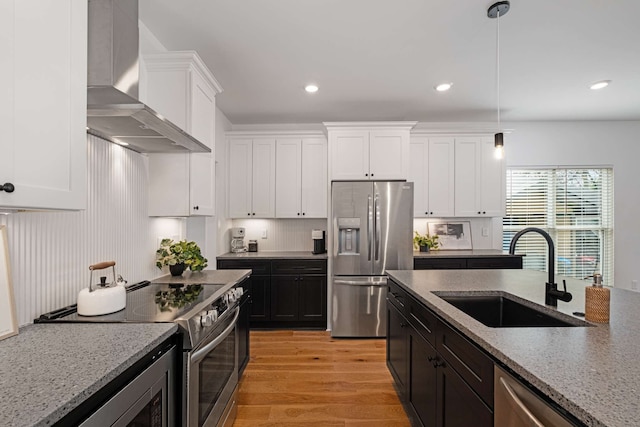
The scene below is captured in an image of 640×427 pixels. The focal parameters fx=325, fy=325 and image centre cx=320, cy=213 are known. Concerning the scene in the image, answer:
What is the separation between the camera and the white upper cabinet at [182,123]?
2297mm

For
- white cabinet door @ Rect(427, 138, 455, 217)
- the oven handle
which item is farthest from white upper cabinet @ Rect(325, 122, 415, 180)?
the oven handle

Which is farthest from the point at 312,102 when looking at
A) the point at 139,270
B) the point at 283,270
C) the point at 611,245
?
the point at 611,245

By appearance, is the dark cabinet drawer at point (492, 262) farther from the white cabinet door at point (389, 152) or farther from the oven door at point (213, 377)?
the oven door at point (213, 377)

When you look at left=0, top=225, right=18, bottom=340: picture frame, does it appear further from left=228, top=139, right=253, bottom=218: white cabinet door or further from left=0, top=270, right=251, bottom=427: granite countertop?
left=228, top=139, right=253, bottom=218: white cabinet door

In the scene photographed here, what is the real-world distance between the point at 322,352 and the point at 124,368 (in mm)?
2605

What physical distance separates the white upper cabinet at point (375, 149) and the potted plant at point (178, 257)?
2.11 meters

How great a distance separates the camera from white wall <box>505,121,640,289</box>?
457 centimetres

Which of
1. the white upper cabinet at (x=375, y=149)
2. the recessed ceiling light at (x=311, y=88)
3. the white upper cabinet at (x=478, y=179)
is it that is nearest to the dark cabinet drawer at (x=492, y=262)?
the white upper cabinet at (x=478, y=179)

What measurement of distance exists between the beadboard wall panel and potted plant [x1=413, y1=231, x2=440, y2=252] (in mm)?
3084

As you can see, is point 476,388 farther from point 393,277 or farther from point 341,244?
point 341,244

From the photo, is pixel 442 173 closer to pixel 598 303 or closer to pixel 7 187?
pixel 598 303

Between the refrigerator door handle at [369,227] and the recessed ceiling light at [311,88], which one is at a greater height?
the recessed ceiling light at [311,88]

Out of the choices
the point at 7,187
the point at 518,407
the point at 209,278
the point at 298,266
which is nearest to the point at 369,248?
the point at 298,266

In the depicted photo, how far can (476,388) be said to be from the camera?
1216 mm
